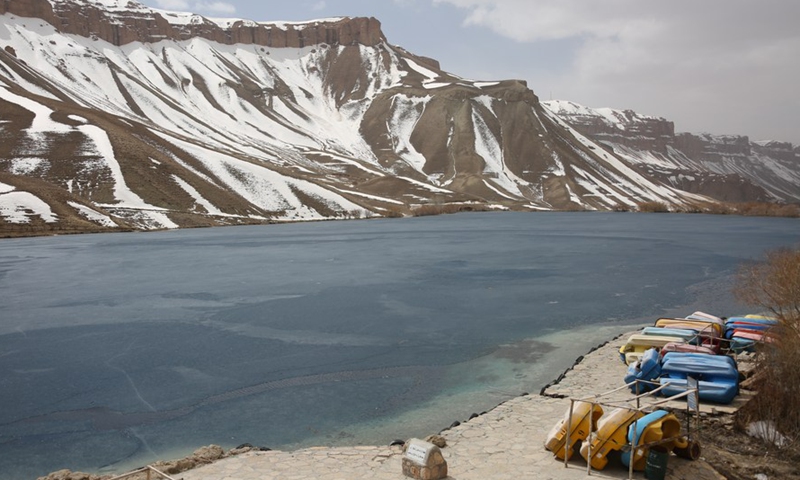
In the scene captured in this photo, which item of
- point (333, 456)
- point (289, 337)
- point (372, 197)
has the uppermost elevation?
point (372, 197)

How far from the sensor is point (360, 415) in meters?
16.7

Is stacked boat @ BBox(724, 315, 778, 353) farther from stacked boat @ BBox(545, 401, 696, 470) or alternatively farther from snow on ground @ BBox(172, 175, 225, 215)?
snow on ground @ BBox(172, 175, 225, 215)

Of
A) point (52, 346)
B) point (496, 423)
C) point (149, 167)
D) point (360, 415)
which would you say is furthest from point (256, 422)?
point (149, 167)

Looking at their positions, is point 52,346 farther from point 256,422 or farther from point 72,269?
point 72,269

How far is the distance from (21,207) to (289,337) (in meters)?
71.9

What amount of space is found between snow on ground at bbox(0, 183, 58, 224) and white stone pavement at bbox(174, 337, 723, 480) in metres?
78.9

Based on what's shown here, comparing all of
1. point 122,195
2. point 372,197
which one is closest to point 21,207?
point 122,195

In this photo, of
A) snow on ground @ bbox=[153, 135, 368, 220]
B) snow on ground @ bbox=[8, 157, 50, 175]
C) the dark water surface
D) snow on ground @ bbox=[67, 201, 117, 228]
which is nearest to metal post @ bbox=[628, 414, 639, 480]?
the dark water surface

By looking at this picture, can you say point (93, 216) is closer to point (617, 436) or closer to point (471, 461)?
point (471, 461)

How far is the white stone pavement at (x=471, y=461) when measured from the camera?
1183cm

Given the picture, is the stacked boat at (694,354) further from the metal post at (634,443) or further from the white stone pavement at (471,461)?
the white stone pavement at (471,461)

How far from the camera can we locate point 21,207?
80.2 m

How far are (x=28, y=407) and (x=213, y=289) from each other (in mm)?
20003

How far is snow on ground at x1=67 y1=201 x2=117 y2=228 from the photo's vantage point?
278 ft
